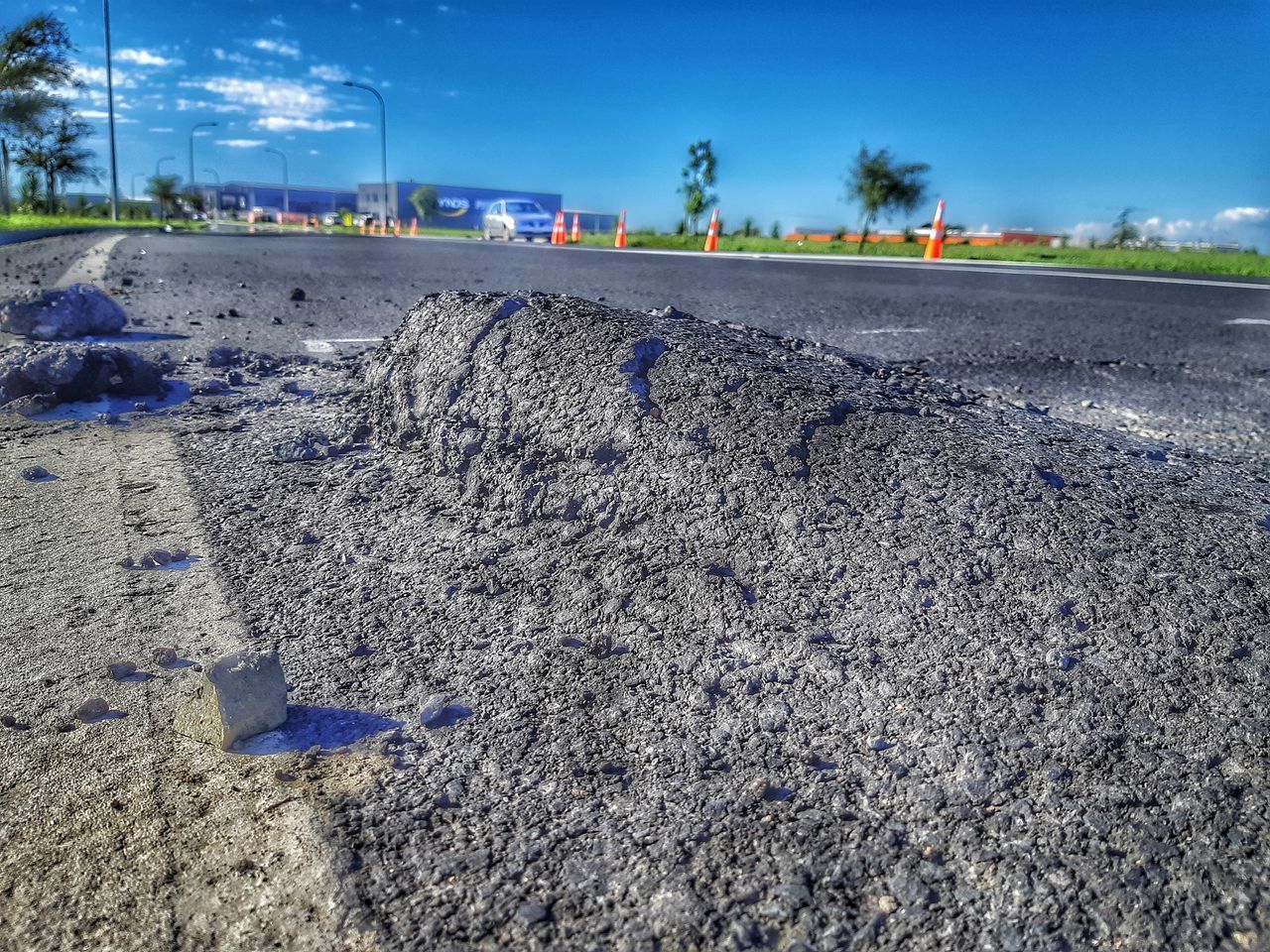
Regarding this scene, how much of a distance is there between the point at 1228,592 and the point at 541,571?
1351 mm

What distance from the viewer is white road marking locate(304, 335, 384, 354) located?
4.80 meters

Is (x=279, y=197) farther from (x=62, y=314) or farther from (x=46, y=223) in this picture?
(x=62, y=314)

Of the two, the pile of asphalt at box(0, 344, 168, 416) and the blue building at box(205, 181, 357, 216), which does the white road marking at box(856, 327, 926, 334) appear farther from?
the blue building at box(205, 181, 357, 216)

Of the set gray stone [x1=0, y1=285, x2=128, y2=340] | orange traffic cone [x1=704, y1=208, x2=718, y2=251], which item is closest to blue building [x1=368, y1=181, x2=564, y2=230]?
orange traffic cone [x1=704, y1=208, x2=718, y2=251]

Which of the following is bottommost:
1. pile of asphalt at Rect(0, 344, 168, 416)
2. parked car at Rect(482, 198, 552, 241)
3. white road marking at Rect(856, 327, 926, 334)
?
pile of asphalt at Rect(0, 344, 168, 416)

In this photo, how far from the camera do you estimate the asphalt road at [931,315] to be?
410cm

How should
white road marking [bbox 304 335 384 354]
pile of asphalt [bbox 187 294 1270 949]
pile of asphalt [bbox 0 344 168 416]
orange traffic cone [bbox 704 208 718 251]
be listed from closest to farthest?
pile of asphalt [bbox 187 294 1270 949]
pile of asphalt [bbox 0 344 168 416]
white road marking [bbox 304 335 384 354]
orange traffic cone [bbox 704 208 718 251]

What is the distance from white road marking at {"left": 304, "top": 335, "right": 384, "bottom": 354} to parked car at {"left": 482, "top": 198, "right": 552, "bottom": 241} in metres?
24.3

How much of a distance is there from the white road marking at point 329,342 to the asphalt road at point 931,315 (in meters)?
0.01

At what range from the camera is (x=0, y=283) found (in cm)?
845

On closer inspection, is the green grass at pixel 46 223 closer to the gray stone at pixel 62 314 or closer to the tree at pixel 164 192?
the gray stone at pixel 62 314

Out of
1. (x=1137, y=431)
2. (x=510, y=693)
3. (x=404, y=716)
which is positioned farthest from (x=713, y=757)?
(x=1137, y=431)

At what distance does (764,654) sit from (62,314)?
4.76 meters

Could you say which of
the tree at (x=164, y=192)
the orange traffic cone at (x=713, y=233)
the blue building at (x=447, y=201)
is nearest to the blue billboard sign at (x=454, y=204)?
the blue building at (x=447, y=201)
